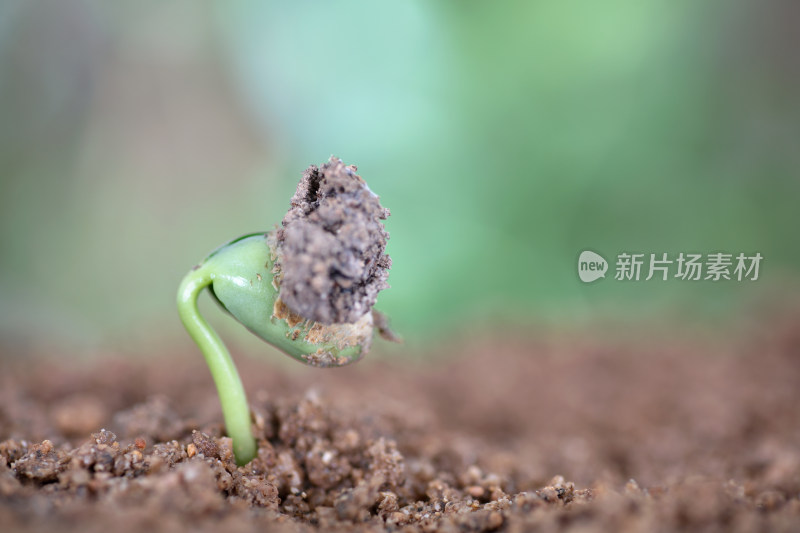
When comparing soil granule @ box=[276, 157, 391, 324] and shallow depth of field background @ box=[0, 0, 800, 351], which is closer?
soil granule @ box=[276, 157, 391, 324]

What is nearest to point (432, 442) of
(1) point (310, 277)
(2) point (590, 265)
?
(1) point (310, 277)

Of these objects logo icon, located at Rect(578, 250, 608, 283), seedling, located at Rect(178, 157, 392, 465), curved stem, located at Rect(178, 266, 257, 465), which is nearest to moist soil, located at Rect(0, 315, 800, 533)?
curved stem, located at Rect(178, 266, 257, 465)

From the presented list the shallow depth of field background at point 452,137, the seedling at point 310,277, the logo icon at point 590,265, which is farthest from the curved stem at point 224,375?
the shallow depth of field background at point 452,137

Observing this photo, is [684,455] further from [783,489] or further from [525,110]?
[525,110]

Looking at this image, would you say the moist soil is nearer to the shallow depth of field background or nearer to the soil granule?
the soil granule

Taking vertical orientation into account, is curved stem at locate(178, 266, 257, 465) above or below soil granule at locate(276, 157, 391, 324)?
below

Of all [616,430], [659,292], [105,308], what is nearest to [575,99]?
[659,292]

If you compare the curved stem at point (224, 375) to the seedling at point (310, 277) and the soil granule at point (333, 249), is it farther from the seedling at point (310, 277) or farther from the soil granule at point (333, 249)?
the soil granule at point (333, 249)

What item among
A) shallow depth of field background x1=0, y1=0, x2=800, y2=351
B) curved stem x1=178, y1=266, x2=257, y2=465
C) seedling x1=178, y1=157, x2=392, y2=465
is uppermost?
shallow depth of field background x1=0, y1=0, x2=800, y2=351
